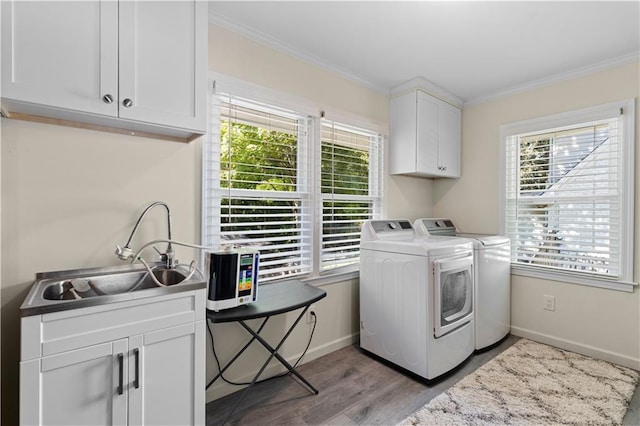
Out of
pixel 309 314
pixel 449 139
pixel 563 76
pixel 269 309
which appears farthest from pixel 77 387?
pixel 563 76

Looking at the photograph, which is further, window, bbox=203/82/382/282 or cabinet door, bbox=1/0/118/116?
window, bbox=203/82/382/282

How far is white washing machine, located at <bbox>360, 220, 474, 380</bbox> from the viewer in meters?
2.20

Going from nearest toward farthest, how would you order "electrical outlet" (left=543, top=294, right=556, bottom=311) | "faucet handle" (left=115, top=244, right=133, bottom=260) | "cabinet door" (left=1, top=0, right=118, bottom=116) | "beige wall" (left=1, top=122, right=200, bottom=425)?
"cabinet door" (left=1, top=0, right=118, bottom=116)
"beige wall" (left=1, top=122, right=200, bottom=425)
"faucet handle" (left=115, top=244, right=133, bottom=260)
"electrical outlet" (left=543, top=294, right=556, bottom=311)

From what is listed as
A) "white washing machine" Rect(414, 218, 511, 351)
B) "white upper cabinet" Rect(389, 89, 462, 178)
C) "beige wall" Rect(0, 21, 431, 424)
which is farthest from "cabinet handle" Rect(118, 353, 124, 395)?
"white upper cabinet" Rect(389, 89, 462, 178)

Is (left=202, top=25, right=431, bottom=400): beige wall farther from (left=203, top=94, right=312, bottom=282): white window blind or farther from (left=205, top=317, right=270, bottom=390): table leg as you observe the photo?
(left=203, top=94, right=312, bottom=282): white window blind

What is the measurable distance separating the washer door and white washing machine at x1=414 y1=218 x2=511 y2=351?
0.19m

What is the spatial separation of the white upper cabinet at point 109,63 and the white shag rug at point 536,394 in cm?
224

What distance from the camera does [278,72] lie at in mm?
2346

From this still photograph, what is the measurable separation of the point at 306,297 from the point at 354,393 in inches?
31.5

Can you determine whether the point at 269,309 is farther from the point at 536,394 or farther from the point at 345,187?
the point at 536,394

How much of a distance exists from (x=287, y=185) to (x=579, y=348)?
9.65 ft

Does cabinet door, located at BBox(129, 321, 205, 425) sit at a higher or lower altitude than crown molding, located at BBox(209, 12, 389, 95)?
lower

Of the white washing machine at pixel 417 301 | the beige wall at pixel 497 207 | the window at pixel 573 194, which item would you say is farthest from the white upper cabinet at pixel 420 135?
the white washing machine at pixel 417 301

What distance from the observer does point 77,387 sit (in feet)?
3.78
